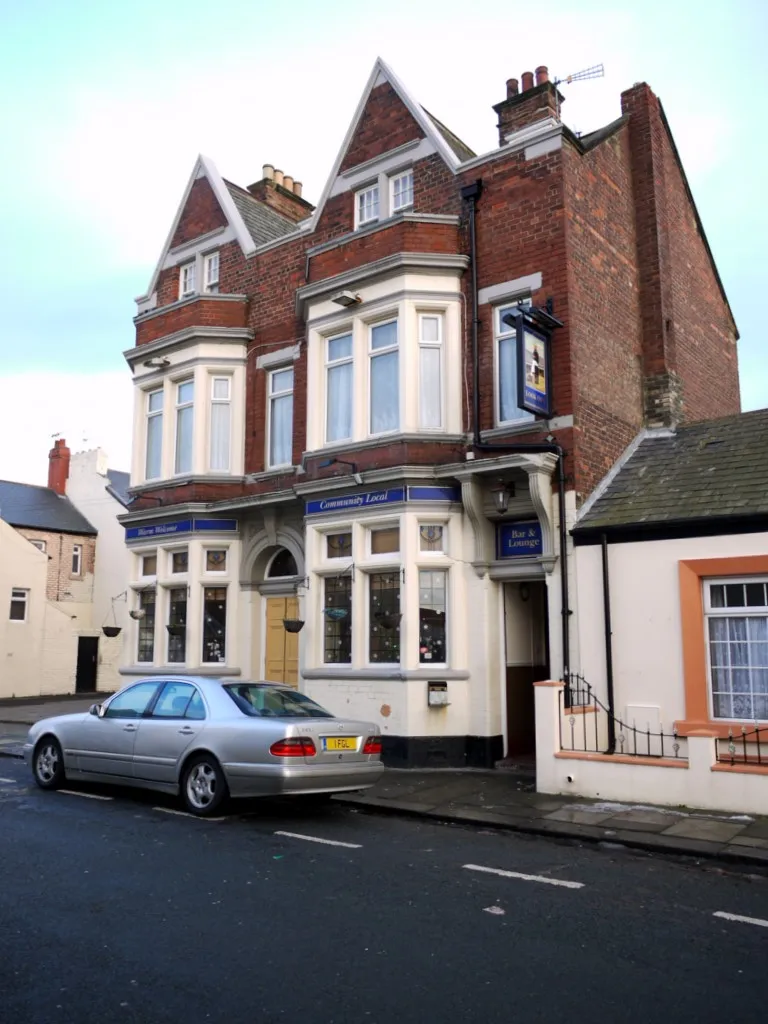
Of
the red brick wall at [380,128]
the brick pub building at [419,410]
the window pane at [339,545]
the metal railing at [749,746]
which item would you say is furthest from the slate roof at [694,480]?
the red brick wall at [380,128]

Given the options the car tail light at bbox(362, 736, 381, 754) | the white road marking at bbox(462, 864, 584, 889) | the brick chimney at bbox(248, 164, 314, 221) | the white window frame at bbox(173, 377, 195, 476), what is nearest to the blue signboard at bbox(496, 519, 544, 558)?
the car tail light at bbox(362, 736, 381, 754)

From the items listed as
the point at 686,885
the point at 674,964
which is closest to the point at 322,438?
the point at 686,885

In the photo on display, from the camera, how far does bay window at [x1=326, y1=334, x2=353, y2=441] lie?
15.3m

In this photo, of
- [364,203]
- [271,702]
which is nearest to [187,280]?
[364,203]

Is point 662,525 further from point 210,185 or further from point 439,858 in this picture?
point 210,185

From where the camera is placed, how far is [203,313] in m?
17.7

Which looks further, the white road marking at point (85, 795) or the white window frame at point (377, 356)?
the white window frame at point (377, 356)

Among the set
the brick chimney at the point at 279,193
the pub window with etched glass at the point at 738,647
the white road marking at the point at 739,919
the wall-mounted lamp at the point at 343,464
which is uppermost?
the brick chimney at the point at 279,193

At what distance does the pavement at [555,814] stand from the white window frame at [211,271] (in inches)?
426

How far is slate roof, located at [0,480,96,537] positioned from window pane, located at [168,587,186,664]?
18.1 meters

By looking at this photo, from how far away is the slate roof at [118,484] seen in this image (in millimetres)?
34884

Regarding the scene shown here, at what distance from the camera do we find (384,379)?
14789 millimetres

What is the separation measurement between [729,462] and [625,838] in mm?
6208

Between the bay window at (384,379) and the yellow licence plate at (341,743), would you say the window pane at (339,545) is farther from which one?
the yellow licence plate at (341,743)
